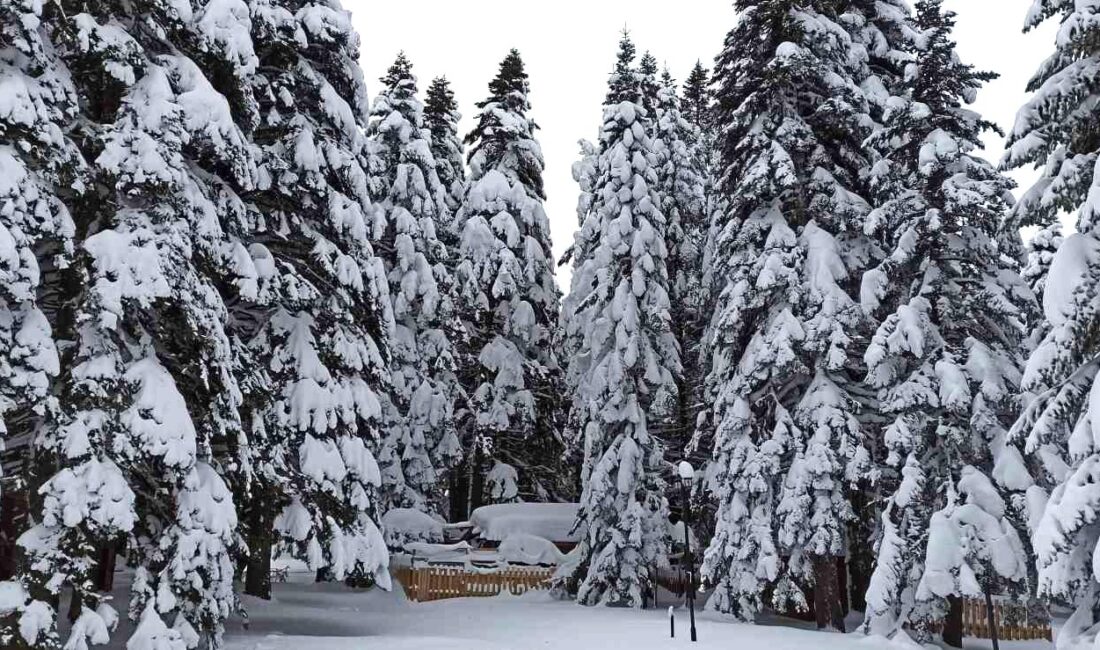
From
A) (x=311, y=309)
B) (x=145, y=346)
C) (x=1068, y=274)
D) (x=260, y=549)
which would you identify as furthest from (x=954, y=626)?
(x=145, y=346)

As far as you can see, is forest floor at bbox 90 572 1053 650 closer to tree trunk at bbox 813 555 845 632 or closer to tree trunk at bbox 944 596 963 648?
tree trunk at bbox 813 555 845 632

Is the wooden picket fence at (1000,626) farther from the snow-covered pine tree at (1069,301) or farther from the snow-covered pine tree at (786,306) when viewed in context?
the snow-covered pine tree at (1069,301)

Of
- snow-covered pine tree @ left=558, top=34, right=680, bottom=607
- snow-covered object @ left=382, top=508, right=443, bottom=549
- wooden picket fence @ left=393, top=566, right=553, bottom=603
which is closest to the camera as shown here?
snow-covered pine tree @ left=558, top=34, right=680, bottom=607

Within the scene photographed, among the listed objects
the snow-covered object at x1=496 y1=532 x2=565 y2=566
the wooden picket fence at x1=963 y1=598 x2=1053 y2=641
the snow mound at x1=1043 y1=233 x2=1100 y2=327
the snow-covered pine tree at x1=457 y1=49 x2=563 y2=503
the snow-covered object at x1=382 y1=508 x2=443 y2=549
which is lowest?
the wooden picket fence at x1=963 y1=598 x2=1053 y2=641

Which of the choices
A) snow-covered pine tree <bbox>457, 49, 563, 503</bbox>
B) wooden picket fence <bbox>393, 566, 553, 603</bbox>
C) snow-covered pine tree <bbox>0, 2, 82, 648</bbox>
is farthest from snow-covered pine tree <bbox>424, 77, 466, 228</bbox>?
snow-covered pine tree <bbox>0, 2, 82, 648</bbox>

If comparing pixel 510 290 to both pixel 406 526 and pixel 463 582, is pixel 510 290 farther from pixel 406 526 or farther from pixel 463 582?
pixel 463 582

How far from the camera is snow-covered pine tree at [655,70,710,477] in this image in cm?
2692

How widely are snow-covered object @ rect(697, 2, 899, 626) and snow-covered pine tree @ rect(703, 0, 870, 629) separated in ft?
0.12

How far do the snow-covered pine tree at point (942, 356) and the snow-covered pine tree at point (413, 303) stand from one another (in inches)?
550

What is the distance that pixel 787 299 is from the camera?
19.0 metres

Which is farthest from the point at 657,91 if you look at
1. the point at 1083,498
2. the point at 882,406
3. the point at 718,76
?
the point at 1083,498

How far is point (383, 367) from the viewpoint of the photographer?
16875 mm

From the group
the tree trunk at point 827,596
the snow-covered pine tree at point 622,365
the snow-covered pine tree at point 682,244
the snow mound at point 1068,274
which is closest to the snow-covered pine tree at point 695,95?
the snow-covered pine tree at point 682,244

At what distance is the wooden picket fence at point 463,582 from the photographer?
25031 mm
